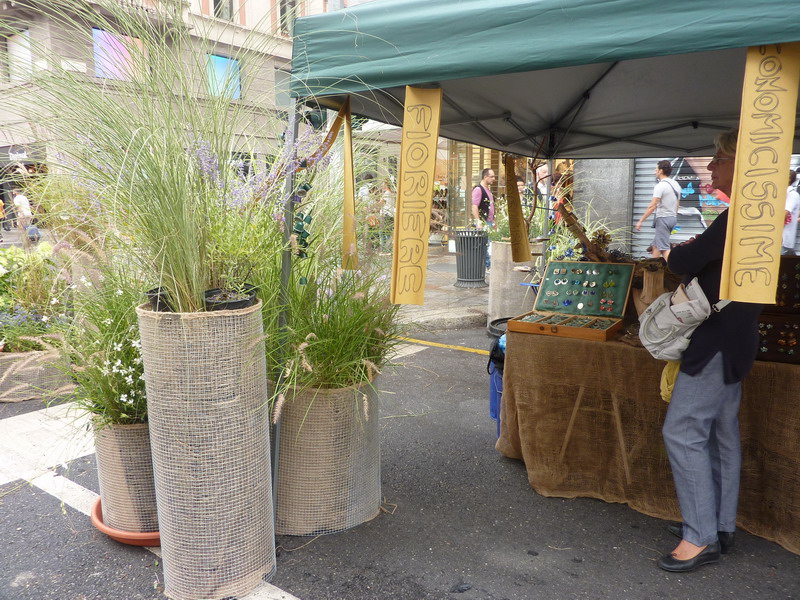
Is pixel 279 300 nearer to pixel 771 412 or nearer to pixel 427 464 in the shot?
pixel 427 464

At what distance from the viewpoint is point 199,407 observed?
225 centimetres

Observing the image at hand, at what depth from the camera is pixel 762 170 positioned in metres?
1.96

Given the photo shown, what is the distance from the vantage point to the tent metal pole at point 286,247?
2.58 metres

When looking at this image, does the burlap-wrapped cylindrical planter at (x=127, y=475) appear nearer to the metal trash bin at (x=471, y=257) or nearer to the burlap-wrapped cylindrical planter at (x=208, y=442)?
the burlap-wrapped cylindrical planter at (x=208, y=442)

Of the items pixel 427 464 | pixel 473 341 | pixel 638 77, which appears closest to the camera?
pixel 638 77

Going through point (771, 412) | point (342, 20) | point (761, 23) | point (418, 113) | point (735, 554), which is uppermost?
point (342, 20)

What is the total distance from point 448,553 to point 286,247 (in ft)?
5.11

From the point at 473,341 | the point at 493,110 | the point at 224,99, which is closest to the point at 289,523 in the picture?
the point at 224,99

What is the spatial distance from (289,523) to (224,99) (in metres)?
1.91

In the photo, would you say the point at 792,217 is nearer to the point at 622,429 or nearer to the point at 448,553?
the point at 622,429

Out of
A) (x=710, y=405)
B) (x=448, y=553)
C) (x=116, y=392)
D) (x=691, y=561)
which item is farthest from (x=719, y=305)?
(x=116, y=392)

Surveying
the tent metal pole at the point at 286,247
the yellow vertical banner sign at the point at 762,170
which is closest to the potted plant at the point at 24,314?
the tent metal pole at the point at 286,247

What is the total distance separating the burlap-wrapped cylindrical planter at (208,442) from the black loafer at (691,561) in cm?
175

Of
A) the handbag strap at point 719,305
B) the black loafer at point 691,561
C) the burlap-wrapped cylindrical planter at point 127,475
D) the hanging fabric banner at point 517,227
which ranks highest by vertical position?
the hanging fabric banner at point 517,227
